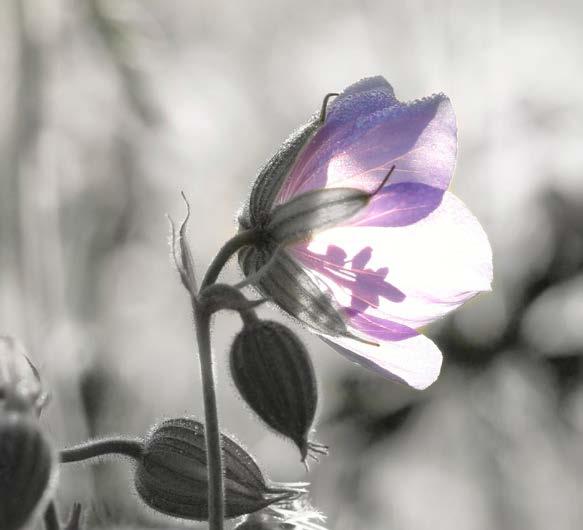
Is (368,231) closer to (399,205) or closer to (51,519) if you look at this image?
(399,205)

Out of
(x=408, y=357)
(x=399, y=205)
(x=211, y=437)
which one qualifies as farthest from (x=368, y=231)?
(x=211, y=437)

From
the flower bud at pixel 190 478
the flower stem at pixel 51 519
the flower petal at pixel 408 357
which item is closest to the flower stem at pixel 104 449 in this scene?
the flower bud at pixel 190 478

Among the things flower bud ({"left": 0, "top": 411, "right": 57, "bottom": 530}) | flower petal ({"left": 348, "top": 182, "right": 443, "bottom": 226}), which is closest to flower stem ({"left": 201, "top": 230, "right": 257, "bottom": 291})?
flower petal ({"left": 348, "top": 182, "right": 443, "bottom": 226})

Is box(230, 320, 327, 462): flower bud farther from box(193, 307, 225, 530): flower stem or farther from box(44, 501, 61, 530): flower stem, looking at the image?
box(44, 501, 61, 530): flower stem

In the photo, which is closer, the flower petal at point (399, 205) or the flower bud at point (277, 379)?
the flower bud at point (277, 379)

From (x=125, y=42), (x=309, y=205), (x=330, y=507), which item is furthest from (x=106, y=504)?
(x=125, y=42)

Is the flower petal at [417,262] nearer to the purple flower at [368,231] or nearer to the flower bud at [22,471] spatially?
the purple flower at [368,231]

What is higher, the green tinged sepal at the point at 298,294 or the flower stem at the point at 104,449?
the green tinged sepal at the point at 298,294
